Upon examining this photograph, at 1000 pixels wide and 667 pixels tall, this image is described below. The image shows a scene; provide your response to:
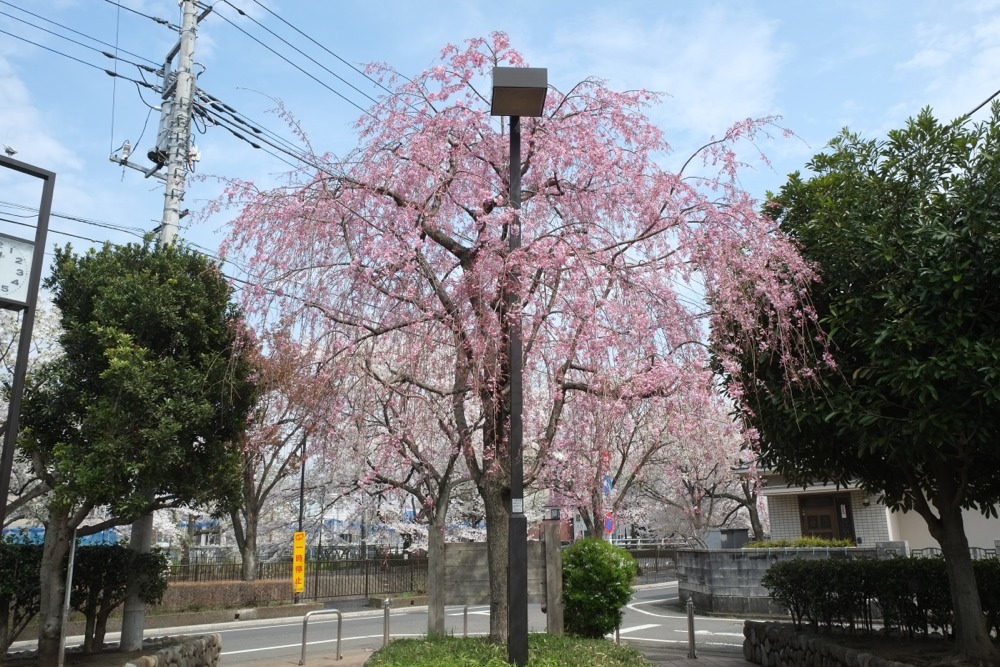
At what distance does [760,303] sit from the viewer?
9.02 meters

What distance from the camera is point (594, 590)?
1178 cm

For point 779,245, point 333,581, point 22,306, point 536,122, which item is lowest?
point 333,581

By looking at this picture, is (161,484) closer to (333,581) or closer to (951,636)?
(951,636)

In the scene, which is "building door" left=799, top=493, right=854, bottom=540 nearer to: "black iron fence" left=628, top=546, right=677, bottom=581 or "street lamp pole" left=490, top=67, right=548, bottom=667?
"black iron fence" left=628, top=546, right=677, bottom=581

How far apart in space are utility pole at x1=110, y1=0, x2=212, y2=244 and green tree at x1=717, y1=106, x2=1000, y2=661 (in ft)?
33.7

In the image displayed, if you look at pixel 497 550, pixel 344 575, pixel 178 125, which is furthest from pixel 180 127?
pixel 344 575

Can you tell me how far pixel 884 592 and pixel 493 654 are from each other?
611cm

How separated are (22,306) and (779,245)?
818 cm

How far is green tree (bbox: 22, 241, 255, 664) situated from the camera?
28.4 ft

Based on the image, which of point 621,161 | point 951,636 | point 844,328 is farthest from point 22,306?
point 951,636

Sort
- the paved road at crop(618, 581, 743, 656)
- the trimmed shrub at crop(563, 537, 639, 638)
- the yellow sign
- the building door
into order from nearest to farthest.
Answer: the trimmed shrub at crop(563, 537, 639, 638), the paved road at crop(618, 581, 743, 656), the yellow sign, the building door

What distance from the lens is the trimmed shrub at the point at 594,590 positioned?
38.4ft

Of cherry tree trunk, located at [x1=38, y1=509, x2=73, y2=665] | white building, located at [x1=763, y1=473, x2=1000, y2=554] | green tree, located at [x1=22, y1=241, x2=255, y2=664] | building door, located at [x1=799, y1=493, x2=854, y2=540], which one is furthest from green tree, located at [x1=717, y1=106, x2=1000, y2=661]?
A: building door, located at [x1=799, y1=493, x2=854, y2=540]

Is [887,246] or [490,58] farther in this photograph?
[490,58]
